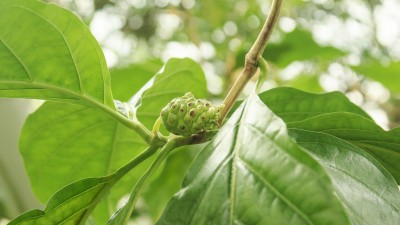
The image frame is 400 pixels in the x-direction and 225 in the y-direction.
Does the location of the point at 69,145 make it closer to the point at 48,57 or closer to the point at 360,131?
the point at 48,57

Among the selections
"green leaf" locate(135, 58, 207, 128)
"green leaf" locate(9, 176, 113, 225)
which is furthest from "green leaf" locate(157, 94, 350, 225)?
"green leaf" locate(135, 58, 207, 128)

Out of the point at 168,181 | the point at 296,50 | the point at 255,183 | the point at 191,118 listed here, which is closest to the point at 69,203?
the point at 191,118

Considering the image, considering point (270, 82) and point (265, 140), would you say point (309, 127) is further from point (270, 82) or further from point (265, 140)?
point (270, 82)

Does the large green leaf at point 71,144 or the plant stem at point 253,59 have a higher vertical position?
the plant stem at point 253,59

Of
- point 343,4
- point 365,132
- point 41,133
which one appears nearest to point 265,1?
point 343,4

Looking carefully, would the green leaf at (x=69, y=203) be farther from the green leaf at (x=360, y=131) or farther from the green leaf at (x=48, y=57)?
the green leaf at (x=360, y=131)

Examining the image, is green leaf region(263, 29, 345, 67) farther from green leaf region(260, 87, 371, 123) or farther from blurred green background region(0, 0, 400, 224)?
green leaf region(260, 87, 371, 123)

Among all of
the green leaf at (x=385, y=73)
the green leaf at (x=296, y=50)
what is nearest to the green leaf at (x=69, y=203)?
the green leaf at (x=296, y=50)
